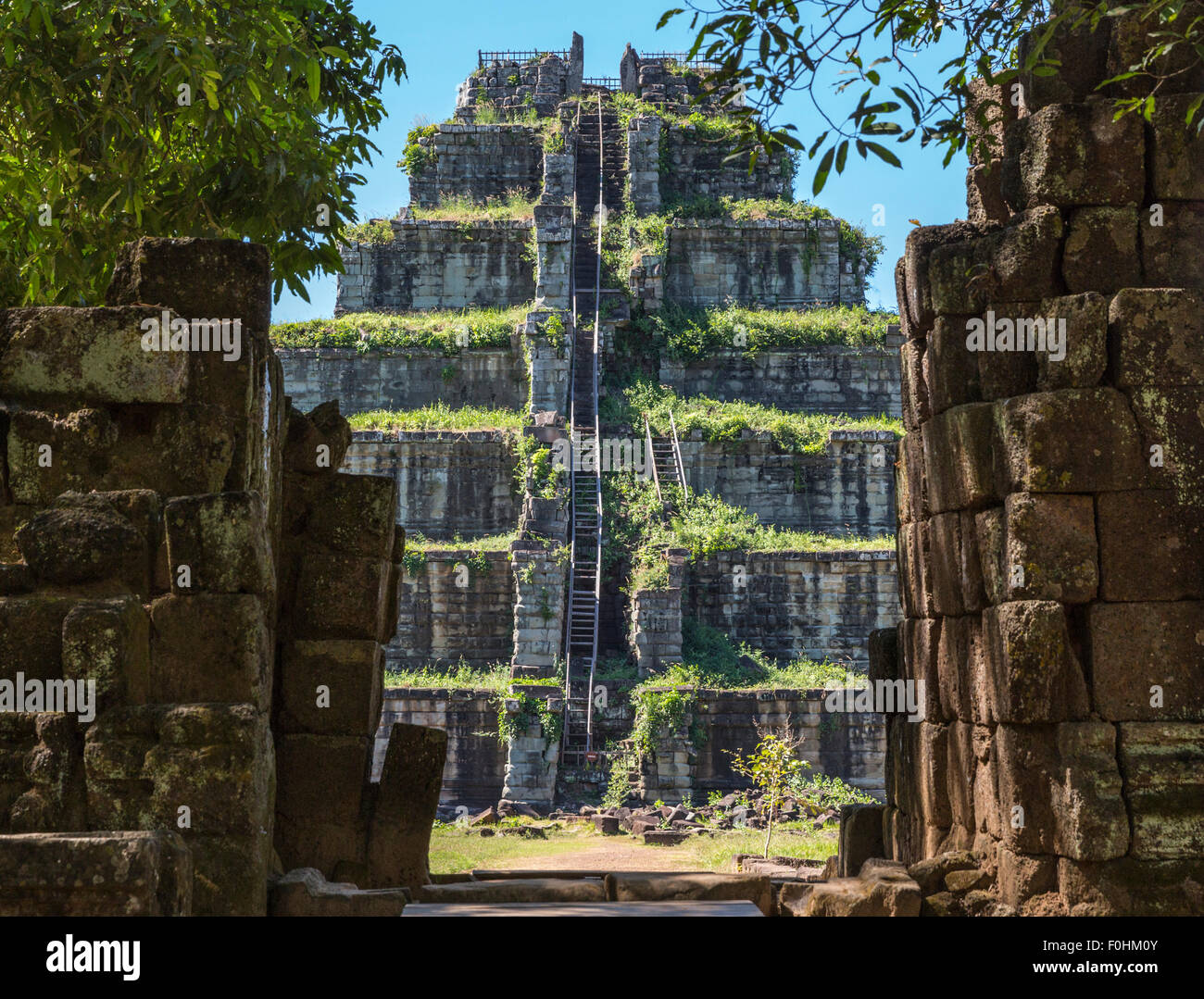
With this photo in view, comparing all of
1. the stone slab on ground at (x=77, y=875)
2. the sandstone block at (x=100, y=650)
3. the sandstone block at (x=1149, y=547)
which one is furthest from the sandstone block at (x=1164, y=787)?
the sandstone block at (x=100, y=650)

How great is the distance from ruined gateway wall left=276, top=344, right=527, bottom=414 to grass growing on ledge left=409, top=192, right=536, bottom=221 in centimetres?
438

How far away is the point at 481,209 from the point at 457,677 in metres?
14.9

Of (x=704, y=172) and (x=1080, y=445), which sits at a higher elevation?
(x=704, y=172)

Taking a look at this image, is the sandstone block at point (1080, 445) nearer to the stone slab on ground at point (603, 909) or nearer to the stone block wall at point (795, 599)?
the stone slab on ground at point (603, 909)

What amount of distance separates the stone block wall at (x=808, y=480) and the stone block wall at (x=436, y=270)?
737cm

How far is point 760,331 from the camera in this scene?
30.6 m

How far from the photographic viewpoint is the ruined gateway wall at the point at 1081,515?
709cm

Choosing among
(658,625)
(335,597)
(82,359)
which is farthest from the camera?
(658,625)

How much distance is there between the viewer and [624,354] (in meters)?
30.8

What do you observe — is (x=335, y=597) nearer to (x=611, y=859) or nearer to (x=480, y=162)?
(x=611, y=859)

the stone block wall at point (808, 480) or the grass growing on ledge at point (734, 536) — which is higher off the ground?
the stone block wall at point (808, 480)

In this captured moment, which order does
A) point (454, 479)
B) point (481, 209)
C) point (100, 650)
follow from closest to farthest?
point (100, 650), point (454, 479), point (481, 209)

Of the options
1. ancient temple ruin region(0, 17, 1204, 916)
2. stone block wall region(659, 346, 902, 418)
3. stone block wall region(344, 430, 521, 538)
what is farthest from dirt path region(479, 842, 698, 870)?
stone block wall region(659, 346, 902, 418)

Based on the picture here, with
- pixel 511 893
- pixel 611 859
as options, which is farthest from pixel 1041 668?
pixel 611 859
